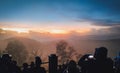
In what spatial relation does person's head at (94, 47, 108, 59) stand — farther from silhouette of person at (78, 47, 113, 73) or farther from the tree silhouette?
the tree silhouette

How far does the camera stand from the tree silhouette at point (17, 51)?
68.5 m

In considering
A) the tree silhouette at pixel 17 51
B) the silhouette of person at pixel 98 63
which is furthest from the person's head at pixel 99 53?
the tree silhouette at pixel 17 51

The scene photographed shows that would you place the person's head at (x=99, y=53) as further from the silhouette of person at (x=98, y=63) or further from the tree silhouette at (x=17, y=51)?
the tree silhouette at (x=17, y=51)

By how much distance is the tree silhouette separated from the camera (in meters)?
68.5

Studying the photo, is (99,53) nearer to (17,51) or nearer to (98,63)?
(98,63)

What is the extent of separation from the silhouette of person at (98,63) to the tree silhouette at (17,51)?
62214 millimetres

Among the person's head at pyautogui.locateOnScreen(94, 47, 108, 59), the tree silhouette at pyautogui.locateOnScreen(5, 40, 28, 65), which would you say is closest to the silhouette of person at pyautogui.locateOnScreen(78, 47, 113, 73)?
the person's head at pyautogui.locateOnScreen(94, 47, 108, 59)

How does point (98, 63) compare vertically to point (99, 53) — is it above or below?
below

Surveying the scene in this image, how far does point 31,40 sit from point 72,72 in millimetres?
98279

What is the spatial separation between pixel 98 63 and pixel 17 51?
65.9 meters

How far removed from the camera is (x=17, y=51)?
71000 millimetres

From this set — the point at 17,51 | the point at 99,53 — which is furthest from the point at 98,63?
the point at 17,51

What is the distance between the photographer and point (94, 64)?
622 centimetres

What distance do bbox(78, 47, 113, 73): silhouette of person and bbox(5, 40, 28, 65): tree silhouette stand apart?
62.2 metres
